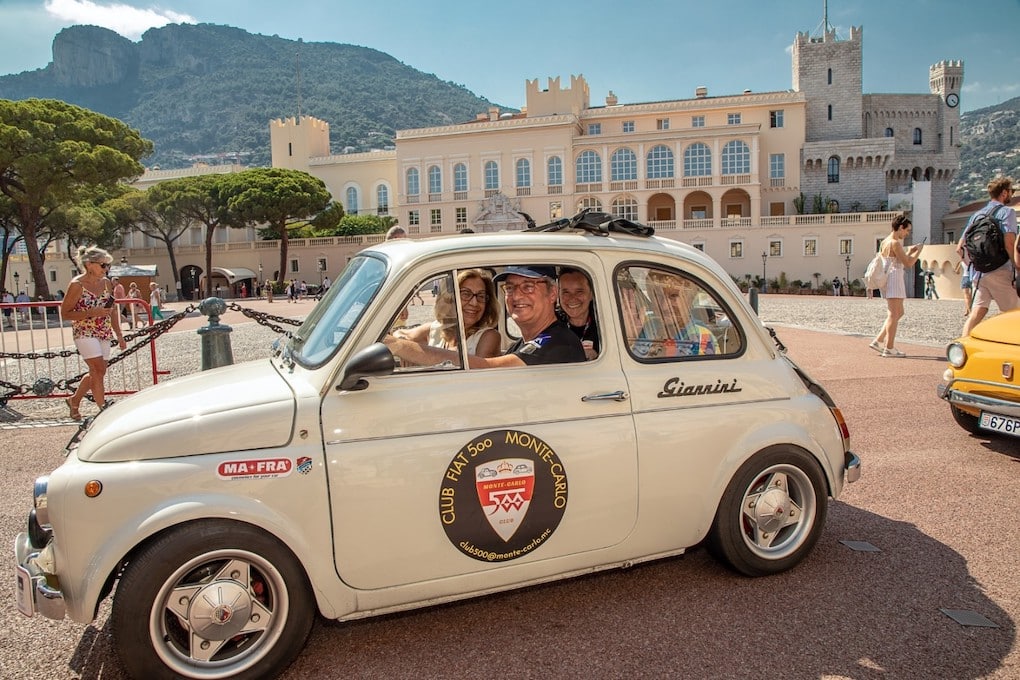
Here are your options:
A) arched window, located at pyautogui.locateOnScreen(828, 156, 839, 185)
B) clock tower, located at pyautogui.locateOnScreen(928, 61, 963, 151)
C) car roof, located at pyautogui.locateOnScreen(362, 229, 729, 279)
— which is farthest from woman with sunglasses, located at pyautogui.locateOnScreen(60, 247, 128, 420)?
clock tower, located at pyautogui.locateOnScreen(928, 61, 963, 151)

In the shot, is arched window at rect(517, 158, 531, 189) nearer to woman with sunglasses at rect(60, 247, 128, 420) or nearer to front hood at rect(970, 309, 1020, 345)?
woman with sunglasses at rect(60, 247, 128, 420)

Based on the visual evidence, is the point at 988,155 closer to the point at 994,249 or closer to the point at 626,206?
the point at 626,206

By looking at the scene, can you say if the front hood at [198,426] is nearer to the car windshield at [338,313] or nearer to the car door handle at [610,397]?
the car windshield at [338,313]

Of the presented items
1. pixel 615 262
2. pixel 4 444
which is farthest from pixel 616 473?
pixel 4 444

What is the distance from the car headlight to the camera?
6117 mm

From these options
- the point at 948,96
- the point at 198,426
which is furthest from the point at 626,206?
the point at 198,426

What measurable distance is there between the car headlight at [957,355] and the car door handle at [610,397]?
4334 mm

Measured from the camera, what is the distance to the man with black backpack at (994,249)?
8.54 meters

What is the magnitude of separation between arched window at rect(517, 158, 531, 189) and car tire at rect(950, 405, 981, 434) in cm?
6699

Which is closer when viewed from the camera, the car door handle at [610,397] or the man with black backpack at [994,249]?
the car door handle at [610,397]

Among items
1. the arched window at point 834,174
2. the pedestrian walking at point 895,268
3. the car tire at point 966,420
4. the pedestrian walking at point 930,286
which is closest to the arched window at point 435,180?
the arched window at point 834,174

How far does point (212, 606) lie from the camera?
2.75 meters

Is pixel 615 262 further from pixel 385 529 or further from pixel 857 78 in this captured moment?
pixel 857 78

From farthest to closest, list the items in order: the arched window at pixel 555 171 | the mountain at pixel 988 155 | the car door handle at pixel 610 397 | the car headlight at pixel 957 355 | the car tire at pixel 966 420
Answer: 1. the mountain at pixel 988 155
2. the arched window at pixel 555 171
3. the car tire at pixel 966 420
4. the car headlight at pixel 957 355
5. the car door handle at pixel 610 397
